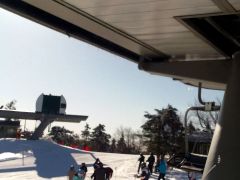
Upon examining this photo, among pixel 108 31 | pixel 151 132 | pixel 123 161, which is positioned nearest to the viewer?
pixel 108 31

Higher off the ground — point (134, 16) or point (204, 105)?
point (134, 16)

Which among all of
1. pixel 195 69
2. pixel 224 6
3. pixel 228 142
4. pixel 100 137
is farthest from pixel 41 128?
pixel 224 6

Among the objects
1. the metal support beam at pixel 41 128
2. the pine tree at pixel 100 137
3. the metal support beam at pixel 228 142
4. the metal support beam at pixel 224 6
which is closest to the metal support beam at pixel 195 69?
the metal support beam at pixel 228 142

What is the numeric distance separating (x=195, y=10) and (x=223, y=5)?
0.52 meters

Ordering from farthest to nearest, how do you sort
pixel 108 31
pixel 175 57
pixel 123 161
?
pixel 123 161 → pixel 175 57 → pixel 108 31

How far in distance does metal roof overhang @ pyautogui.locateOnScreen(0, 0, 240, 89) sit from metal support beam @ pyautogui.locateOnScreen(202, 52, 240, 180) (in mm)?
1224

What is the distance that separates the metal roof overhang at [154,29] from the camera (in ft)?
24.5

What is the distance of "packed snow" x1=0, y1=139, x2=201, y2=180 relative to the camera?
28828 mm

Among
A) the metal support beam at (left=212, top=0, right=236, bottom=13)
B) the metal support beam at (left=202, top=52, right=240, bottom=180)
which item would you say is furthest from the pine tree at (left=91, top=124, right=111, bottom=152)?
the metal support beam at (left=212, top=0, right=236, bottom=13)

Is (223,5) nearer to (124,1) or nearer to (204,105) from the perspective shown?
(124,1)

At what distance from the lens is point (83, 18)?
8391mm

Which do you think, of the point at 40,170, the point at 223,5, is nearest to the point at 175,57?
the point at 223,5

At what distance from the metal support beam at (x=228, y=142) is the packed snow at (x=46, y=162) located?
17973 mm

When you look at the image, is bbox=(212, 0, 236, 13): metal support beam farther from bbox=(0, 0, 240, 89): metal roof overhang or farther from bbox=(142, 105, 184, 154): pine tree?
bbox=(142, 105, 184, 154): pine tree
